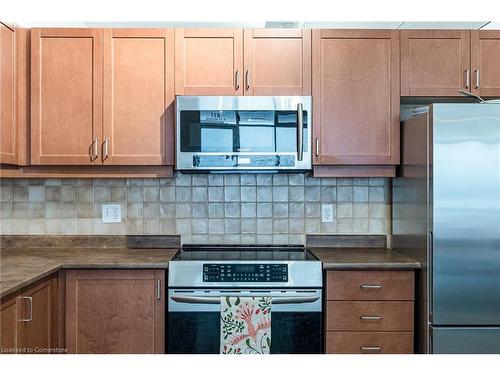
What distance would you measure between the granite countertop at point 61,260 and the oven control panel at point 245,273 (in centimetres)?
23

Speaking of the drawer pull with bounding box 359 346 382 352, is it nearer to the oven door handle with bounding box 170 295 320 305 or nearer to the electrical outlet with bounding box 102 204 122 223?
the oven door handle with bounding box 170 295 320 305

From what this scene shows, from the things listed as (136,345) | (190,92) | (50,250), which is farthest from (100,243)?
(190,92)

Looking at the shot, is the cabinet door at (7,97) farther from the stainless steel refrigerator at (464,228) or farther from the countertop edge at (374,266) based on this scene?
the stainless steel refrigerator at (464,228)

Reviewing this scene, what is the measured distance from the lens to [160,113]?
8.00 ft

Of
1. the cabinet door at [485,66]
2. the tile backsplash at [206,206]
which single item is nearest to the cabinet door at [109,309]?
the tile backsplash at [206,206]

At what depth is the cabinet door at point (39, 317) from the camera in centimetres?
183

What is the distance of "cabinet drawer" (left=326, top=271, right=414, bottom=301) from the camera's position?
2211mm

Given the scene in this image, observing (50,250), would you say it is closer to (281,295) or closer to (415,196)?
(281,295)

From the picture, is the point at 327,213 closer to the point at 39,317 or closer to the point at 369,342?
the point at 369,342

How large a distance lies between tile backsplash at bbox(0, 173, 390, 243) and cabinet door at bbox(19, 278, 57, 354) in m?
0.70

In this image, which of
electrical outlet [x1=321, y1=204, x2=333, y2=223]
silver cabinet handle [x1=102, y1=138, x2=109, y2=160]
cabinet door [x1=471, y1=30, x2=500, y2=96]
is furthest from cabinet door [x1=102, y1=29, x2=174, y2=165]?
cabinet door [x1=471, y1=30, x2=500, y2=96]

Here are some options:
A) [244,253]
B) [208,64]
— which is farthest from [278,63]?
[244,253]

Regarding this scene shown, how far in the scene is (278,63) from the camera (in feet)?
8.02

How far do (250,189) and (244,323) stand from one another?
2.86 ft
